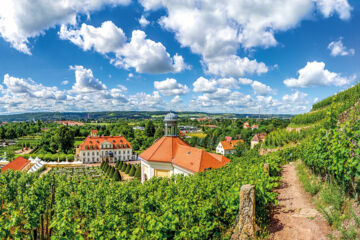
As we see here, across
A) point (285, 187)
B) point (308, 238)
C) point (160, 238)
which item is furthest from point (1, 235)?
point (285, 187)

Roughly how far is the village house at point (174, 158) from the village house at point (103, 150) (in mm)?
36265

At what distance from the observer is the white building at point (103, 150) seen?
1997 inches

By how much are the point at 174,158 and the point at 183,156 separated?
1.07m

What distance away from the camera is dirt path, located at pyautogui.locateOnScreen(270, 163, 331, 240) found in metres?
5.18

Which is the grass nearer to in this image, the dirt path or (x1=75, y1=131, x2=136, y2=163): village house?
the dirt path

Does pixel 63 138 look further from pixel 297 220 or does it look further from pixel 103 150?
pixel 297 220

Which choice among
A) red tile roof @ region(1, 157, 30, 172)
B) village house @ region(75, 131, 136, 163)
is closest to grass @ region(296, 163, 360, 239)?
red tile roof @ region(1, 157, 30, 172)

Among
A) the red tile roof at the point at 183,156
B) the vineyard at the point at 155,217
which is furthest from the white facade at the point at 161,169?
the vineyard at the point at 155,217

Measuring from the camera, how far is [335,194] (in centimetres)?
582

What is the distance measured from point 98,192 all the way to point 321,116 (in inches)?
1247

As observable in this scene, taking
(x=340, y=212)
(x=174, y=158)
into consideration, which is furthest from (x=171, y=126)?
(x=340, y=212)

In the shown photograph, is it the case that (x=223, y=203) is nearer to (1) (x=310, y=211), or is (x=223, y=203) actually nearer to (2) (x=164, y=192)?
(1) (x=310, y=211)

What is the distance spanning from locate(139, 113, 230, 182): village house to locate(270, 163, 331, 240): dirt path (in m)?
7.86

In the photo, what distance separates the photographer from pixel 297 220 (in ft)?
19.3
